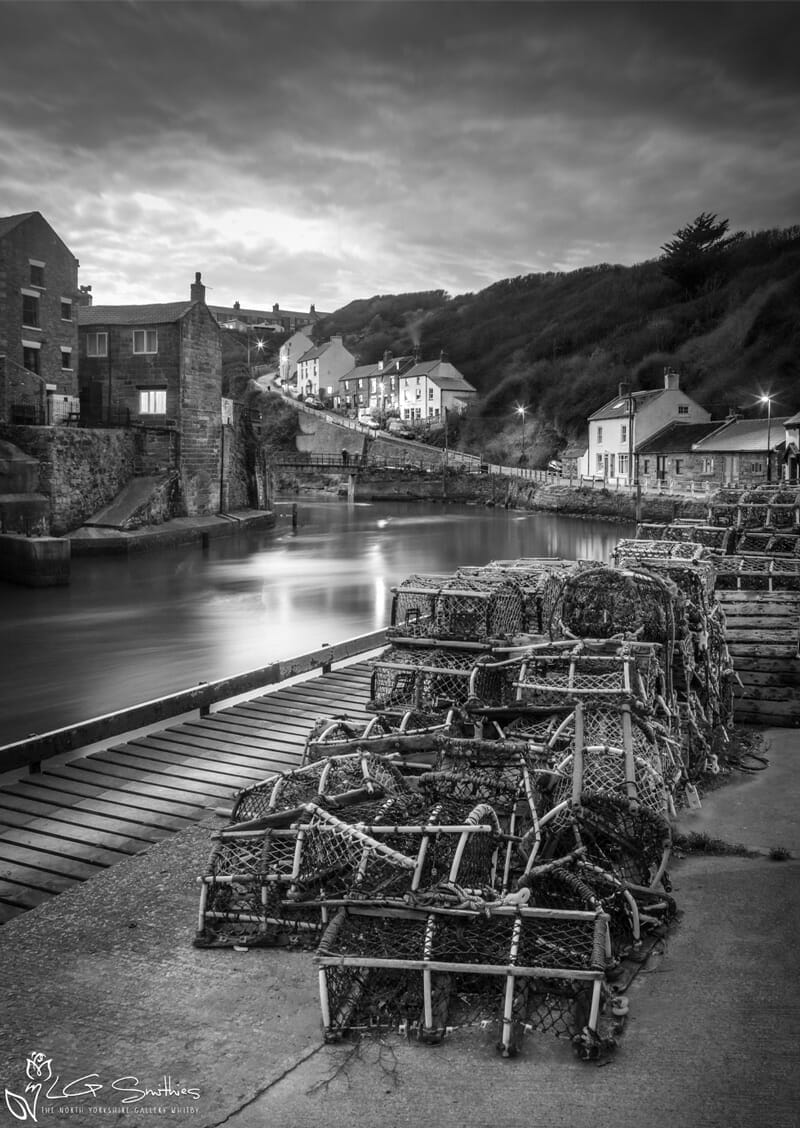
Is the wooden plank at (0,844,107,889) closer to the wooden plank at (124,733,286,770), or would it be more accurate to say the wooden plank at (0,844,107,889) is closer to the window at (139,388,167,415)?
the wooden plank at (124,733,286,770)

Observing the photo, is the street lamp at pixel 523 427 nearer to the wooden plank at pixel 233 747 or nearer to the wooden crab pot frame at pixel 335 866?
the wooden plank at pixel 233 747

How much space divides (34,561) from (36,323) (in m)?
16.4

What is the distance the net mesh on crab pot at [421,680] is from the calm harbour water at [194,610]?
6539 mm

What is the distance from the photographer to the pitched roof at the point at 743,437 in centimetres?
5184

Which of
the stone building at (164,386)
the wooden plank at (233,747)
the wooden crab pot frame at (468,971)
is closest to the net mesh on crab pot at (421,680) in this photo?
the wooden plank at (233,747)

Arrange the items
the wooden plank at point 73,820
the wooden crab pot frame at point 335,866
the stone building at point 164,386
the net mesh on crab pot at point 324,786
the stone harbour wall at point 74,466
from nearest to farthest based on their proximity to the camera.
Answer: the wooden crab pot frame at point 335,866
the net mesh on crab pot at point 324,786
the wooden plank at point 73,820
the stone harbour wall at point 74,466
the stone building at point 164,386

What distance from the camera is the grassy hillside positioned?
73.9m

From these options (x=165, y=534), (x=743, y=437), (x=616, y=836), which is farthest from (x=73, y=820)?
(x=743, y=437)

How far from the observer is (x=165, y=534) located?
37750mm

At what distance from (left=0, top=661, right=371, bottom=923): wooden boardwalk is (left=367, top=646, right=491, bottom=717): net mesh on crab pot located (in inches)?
17.6

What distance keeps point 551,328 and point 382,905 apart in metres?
110

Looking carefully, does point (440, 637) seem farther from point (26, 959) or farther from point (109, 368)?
point (109, 368)

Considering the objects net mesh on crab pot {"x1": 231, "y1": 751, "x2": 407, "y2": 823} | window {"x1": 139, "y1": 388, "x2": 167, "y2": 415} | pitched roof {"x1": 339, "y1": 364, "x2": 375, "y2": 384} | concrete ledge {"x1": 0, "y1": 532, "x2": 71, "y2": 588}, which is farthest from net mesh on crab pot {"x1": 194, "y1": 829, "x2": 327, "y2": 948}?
pitched roof {"x1": 339, "y1": 364, "x2": 375, "y2": 384}

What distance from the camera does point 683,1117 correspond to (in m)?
3.79
